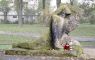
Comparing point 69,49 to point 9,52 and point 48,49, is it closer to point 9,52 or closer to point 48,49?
point 48,49

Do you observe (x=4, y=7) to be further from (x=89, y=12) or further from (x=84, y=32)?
(x=84, y=32)

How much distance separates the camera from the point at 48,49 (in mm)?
6930

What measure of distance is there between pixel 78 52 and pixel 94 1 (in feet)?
79.4

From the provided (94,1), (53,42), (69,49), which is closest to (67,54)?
(69,49)

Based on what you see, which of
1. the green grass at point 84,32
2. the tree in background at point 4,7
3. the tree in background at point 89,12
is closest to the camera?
the green grass at point 84,32

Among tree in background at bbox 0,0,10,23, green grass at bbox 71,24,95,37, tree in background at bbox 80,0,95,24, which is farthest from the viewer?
tree in background at bbox 0,0,10,23

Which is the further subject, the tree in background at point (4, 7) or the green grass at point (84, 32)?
the tree in background at point (4, 7)

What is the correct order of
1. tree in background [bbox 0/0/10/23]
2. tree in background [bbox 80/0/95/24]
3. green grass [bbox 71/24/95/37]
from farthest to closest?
1. tree in background [bbox 0/0/10/23]
2. tree in background [bbox 80/0/95/24]
3. green grass [bbox 71/24/95/37]

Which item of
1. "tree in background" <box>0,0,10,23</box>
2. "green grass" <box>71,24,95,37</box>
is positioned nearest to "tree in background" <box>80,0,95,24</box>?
"green grass" <box>71,24,95,37</box>

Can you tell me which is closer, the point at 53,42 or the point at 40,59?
the point at 40,59

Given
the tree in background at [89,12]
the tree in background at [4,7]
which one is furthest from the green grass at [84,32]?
the tree in background at [4,7]

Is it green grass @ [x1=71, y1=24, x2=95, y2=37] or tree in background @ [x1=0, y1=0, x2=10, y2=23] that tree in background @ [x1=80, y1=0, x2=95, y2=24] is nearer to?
green grass @ [x1=71, y1=24, x2=95, y2=37]

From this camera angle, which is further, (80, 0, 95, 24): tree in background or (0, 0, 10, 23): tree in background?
(0, 0, 10, 23): tree in background

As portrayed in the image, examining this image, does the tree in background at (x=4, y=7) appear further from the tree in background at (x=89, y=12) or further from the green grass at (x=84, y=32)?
the green grass at (x=84, y=32)
